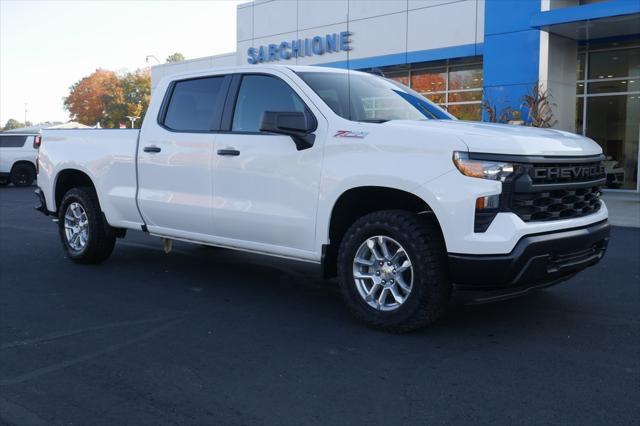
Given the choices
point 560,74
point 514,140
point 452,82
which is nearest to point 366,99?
point 514,140

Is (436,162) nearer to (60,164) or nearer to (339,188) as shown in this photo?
(339,188)

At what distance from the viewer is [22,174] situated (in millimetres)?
23703

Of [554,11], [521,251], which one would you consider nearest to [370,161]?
[521,251]

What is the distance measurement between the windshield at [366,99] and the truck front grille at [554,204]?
1279 mm

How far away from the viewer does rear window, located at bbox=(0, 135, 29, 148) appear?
23219mm

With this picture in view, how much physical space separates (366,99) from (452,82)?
17.7 metres

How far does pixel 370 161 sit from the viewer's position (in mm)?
4805

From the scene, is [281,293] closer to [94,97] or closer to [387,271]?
[387,271]

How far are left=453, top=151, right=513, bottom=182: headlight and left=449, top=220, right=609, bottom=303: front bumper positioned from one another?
439mm

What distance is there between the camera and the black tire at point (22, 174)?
23406mm

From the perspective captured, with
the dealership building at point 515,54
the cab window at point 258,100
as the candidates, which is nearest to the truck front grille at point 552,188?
the cab window at point 258,100

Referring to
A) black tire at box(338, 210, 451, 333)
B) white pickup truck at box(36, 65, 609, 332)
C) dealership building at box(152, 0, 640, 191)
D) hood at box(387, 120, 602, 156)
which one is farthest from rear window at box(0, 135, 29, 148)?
hood at box(387, 120, 602, 156)

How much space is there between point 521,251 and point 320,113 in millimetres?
1872

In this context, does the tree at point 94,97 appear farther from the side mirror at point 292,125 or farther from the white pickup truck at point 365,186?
the side mirror at point 292,125
